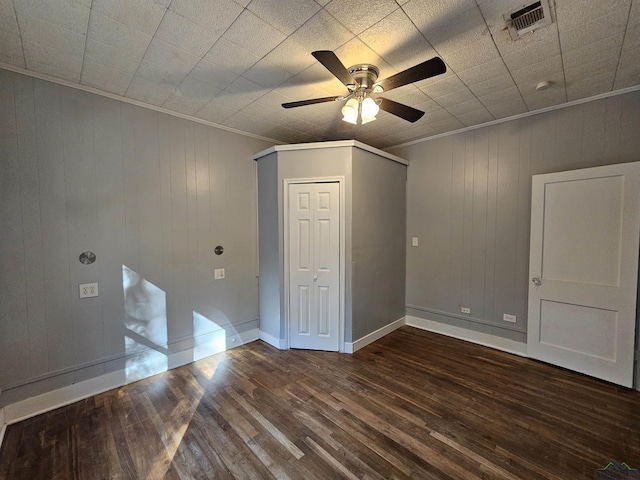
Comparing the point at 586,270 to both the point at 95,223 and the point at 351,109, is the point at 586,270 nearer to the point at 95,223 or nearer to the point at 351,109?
the point at 351,109

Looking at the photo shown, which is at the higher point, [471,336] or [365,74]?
[365,74]

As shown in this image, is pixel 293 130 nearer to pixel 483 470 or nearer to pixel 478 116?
pixel 478 116

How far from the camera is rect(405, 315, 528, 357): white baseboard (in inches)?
123

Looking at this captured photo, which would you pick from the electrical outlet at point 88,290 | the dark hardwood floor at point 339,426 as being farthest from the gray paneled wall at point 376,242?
the electrical outlet at point 88,290

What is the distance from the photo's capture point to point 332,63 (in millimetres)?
1576

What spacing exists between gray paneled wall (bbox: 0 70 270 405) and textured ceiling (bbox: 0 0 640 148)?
14.1 inches

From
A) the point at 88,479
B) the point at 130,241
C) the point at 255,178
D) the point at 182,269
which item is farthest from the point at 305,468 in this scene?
the point at 255,178

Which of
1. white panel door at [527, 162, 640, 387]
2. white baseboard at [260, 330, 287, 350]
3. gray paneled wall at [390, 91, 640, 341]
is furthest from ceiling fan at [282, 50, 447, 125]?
white baseboard at [260, 330, 287, 350]

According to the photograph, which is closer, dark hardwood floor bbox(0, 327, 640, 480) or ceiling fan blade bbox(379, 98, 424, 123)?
dark hardwood floor bbox(0, 327, 640, 480)

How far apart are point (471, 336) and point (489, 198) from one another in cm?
179

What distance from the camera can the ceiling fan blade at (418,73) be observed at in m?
1.49

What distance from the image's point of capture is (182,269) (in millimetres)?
2963

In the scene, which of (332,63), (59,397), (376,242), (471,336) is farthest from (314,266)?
(59,397)

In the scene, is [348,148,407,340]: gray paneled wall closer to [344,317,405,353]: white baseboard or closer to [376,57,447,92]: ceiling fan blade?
[344,317,405,353]: white baseboard
